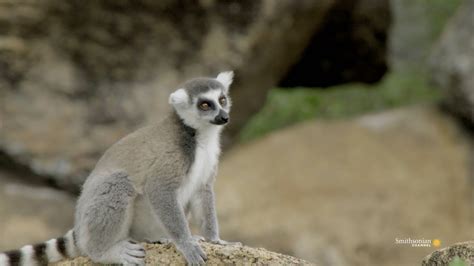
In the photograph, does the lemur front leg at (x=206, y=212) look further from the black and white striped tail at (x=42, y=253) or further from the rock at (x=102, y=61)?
the rock at (x=102, y=61)

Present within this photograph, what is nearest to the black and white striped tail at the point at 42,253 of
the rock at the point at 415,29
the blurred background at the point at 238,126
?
the blurred background at the point at 238,126

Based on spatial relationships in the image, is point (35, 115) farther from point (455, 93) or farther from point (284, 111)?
point (455, 93)

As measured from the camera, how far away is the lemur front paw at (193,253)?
536 centimetres

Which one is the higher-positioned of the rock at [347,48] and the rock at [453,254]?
the rock at [347,48]

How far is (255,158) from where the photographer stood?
11680 mm

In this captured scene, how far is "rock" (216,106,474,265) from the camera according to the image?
1053 centimetres

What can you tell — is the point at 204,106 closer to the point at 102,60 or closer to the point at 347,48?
the point at 102,60

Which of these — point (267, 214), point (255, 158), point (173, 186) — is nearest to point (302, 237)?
point (267, 214)

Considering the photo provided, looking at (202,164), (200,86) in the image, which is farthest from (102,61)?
(202,164)

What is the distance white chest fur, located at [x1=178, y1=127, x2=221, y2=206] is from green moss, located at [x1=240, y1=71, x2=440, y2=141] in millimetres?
6705

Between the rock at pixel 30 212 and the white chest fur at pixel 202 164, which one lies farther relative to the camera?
the rock at pixel 30 212

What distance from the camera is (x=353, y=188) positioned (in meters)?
11.2

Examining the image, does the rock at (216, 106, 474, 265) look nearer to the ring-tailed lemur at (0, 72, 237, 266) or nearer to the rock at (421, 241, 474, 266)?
the ring-tailed lemur at (0, 72, 237, 266)

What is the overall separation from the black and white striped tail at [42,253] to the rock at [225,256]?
650mm
